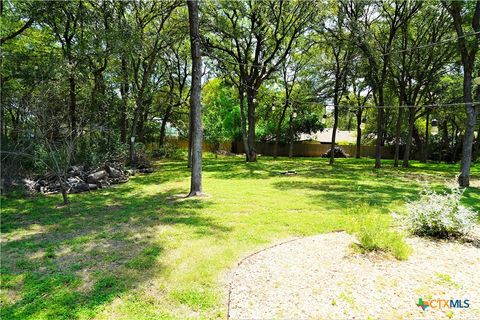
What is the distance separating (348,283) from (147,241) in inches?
111

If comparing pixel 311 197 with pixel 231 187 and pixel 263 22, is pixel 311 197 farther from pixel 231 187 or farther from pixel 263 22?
pixel 263 22

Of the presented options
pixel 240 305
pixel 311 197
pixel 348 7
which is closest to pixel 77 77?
pixel 311 197

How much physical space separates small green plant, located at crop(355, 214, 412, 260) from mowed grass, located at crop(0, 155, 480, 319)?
11cm

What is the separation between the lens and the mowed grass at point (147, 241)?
283 centimetres

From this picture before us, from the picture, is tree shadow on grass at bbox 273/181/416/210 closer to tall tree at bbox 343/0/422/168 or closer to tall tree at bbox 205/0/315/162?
tall tree at bbox 343/0/422/168

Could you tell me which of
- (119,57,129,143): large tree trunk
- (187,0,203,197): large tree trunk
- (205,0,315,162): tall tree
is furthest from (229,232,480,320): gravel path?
(205,0,315,162): tall tree

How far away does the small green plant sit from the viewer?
3719 millimetres

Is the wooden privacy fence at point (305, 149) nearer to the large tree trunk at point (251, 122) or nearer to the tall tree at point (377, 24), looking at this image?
the large tree trunk at point (251, 122)

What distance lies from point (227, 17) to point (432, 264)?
49.6 feet

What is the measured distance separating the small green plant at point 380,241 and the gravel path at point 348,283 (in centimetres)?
14

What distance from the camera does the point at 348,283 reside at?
3080 mm

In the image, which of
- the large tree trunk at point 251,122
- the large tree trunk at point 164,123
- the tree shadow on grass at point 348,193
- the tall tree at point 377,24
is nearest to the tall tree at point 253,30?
the large tree trunk at point 251,122

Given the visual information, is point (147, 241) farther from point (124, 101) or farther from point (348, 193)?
point (124, 101)

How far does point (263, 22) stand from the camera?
1545 cm
